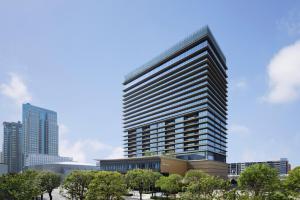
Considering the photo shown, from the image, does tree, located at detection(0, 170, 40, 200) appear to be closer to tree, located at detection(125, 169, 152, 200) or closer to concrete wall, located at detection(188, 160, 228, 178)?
tree, located at detection(125, 169, 152, 200)

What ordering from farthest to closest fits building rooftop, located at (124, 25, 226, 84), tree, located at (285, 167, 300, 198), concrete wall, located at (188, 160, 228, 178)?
building rooftop, located at (124, 25, 226, 84) → concrete wall, located at (188, 160, 228, 178) → tree, located at (285, 167, 300, 198)

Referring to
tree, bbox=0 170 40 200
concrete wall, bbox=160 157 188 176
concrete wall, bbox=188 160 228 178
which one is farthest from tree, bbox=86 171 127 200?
concrete wall, bbox=188 160 228 178

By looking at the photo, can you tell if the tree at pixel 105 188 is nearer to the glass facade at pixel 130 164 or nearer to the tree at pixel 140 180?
the tree at pixel 140 180

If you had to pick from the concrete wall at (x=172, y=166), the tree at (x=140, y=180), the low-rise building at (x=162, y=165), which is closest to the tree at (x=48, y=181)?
the tree at (x=140, y=180)

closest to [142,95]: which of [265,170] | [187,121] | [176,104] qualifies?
[176,104]

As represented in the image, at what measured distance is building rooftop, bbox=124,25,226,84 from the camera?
134 m

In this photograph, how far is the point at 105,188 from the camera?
3741 centimetres

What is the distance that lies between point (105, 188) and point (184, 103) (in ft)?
332

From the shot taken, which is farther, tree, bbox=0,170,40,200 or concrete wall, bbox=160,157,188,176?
concrete wall, bbox=160,157,188,176

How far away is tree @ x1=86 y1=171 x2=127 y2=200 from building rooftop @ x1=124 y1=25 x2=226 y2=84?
10710 cm

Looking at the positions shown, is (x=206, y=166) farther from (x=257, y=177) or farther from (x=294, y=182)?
(x=294, y=182)

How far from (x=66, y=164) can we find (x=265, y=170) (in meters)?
153

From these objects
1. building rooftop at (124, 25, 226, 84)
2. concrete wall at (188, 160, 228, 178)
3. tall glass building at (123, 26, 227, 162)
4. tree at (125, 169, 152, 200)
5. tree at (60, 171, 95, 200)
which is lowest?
concrete wall at (188, 160, 228, 178)

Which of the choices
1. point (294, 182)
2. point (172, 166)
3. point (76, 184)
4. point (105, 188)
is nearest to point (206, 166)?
point (172, 166)
